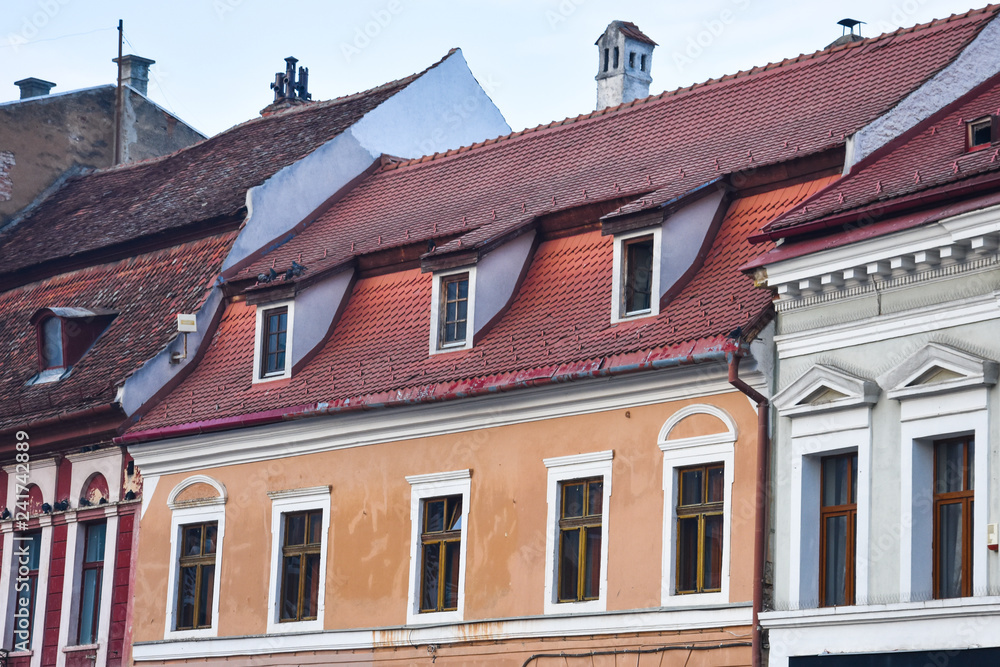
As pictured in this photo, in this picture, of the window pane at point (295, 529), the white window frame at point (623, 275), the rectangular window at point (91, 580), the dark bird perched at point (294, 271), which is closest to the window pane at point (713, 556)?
the white window frame at point (623, 275)

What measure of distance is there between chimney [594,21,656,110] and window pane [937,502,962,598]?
14.4 metres

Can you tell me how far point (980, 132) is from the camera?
19.1 metres

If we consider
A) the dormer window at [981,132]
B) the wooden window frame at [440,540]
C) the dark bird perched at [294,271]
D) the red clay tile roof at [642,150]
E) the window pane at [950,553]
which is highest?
the red clay tile roof at [642,150]

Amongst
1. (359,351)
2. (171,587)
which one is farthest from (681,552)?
(171,587)

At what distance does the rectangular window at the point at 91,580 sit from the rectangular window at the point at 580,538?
339 inches

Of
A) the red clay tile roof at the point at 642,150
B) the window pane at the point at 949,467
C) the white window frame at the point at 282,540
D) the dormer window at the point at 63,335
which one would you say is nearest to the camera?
the window pane at the point at 949,467

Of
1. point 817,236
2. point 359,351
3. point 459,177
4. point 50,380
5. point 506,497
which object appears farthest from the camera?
point 50,380

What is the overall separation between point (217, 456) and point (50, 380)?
497cm

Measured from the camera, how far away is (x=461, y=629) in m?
22.3

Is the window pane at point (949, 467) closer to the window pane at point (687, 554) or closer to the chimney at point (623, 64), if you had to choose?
the window pane at point (687, 554)

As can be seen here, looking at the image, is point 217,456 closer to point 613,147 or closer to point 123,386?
point 123,386

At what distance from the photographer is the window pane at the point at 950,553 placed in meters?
17.5

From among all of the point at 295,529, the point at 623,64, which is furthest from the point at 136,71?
the point at 295,529

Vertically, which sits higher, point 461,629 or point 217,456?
point 217,456
